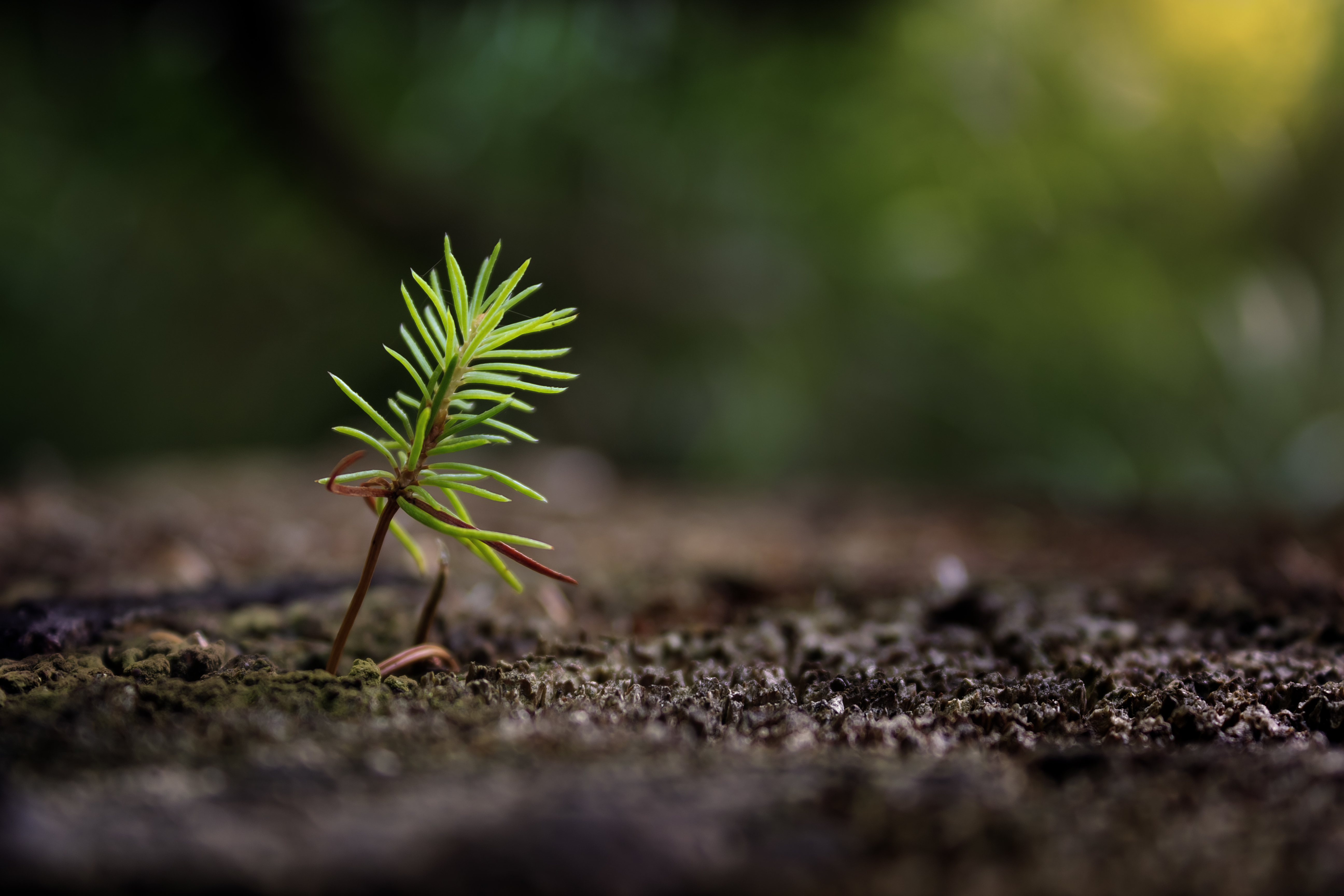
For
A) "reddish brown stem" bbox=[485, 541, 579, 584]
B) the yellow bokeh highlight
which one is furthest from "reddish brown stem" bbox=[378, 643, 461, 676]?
the yellow bokeh highlight

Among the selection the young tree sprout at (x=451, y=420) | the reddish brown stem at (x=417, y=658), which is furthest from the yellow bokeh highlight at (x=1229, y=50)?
the reddish brown stem at (x=417, y=658)

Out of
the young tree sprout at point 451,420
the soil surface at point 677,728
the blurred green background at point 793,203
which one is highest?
the blurred green background at point 793,203

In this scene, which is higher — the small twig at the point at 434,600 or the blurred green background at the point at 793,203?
the blurred green background at the point at 793,203

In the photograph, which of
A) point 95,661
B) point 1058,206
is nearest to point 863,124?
point 1058,206

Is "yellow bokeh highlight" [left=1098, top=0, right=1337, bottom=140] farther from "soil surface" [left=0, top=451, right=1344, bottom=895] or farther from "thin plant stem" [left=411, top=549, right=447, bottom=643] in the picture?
"thin plant stem" [left=411, top=549, right=447, bottom=643]

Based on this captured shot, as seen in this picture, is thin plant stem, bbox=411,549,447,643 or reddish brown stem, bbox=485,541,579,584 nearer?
reddish brown stem, bbox=485,541,579,584

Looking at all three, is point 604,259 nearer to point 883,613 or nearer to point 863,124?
point 863,124

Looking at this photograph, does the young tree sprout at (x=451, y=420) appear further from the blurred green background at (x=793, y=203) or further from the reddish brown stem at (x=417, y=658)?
the blurred green background at (x=793, y=203)
